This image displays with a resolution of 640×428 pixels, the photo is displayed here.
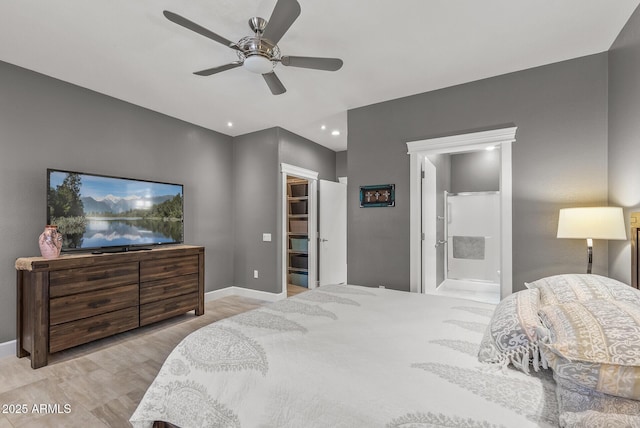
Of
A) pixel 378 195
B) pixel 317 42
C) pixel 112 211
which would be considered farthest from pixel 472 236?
pixel 112 211

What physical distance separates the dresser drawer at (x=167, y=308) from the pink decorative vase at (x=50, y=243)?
3.28 ft

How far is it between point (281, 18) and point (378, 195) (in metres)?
2.28

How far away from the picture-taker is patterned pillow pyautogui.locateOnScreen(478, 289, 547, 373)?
1153 mm

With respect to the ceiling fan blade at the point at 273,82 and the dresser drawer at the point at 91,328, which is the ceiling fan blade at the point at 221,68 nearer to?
the ceiling fan blade at the point at 273,82

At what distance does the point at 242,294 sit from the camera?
Answer: 4.79 meters

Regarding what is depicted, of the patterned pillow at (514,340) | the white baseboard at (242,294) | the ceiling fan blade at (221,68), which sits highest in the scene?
the ceiling fan blade at (221,68)

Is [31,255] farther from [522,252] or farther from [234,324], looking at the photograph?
[522,252]

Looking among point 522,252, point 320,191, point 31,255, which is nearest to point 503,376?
point 522,252

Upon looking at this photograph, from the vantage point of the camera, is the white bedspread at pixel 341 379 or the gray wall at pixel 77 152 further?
the gray wall at pixel 77 152

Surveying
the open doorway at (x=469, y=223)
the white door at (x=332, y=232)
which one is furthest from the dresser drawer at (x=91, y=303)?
the open doorway at (x=469, y=223)

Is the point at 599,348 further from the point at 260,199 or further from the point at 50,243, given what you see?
the point at 260,199

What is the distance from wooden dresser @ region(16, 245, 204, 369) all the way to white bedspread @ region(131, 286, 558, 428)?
6.15 feet

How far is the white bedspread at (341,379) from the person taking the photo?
0.96 metres

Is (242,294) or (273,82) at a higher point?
(273,82)
